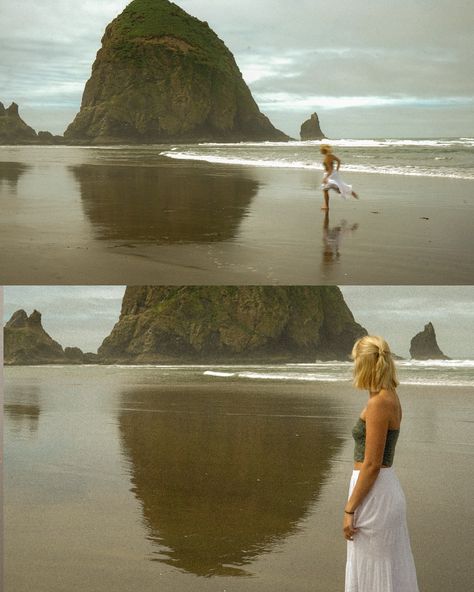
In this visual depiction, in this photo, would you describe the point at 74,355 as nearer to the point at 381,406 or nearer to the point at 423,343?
the point at 423,343

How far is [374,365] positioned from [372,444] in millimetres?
256

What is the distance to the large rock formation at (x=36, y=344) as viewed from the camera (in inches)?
212

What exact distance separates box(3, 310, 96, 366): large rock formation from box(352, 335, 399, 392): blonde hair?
9.19 feet

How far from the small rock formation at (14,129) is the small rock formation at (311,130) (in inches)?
71.3

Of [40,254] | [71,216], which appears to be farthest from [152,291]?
[40,254]

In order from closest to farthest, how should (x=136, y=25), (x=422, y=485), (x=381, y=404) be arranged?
1. (x=381, y=404)
2. (x=422, y=485)
3. (x=136, y=25)

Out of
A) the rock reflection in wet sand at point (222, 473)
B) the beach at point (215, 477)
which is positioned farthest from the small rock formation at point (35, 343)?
the rock reflection in wet sand at point (222, 473)

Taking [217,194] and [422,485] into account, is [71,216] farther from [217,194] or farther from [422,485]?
[422,485]

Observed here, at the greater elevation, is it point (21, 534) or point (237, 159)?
point (237, 159)

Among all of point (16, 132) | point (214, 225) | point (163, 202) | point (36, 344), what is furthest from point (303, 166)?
point (36, 344)

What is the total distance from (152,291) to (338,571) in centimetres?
277

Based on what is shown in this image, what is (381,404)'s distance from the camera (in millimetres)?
2736

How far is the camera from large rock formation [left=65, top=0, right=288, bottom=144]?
17.5 feet

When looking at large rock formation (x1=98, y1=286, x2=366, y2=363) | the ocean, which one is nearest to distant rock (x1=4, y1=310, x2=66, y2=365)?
large rock formation (x1=98, y1=286, x2=366, y2=363)
